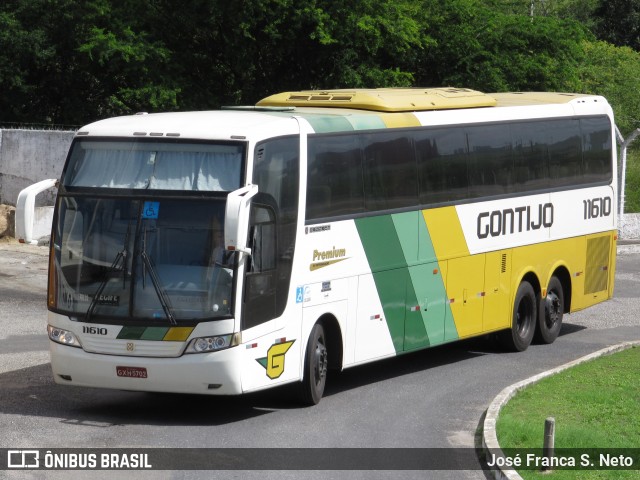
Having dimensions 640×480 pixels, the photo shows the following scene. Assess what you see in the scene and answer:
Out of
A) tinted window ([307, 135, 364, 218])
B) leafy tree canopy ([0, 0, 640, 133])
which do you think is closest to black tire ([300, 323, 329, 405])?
tinted window ([307, 135, 364, 218])

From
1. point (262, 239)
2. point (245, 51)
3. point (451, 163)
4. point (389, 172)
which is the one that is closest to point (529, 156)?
point (451, 163)

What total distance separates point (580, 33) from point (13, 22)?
18.7 meters

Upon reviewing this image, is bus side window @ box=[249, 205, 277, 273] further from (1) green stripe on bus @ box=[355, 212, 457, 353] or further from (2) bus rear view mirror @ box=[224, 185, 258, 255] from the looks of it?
(1) green stripe on bus @ box=[355, 212, 457, 353]

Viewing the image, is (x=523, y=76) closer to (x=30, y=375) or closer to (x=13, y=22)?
Result: (x=13, y=22)

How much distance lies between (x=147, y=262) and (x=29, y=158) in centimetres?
1796

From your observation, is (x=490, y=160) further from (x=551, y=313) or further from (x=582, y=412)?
(x=582, y=412)

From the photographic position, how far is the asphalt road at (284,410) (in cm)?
1139

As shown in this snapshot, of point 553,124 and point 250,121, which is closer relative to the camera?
point 250,121

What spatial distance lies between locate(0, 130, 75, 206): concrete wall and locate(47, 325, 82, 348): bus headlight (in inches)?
642

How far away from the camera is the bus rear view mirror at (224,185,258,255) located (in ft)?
37.0

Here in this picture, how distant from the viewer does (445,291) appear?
16.4 m

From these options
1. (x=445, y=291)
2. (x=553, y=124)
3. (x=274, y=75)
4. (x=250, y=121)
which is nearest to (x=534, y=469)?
(x=250, y=121)

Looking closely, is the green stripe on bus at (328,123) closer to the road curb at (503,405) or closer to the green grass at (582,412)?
the road curb at (503,405)

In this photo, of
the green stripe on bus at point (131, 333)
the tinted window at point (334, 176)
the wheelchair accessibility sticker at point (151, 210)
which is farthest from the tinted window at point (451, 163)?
the green stripe on bus at point (131, 333)
